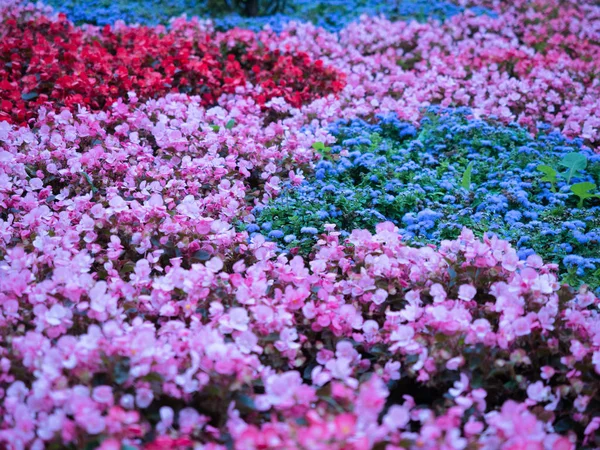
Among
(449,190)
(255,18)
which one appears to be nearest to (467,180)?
(449,190)

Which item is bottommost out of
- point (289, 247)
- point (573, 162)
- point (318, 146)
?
point (289, 247)

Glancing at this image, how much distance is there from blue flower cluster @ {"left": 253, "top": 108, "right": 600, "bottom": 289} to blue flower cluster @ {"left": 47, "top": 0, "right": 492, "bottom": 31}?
2.82 metres

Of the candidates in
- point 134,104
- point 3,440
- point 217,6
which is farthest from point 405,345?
point 217,6

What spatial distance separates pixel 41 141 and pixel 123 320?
149cm

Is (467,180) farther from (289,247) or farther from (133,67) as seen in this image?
(133,67)

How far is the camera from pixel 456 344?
5.85ft

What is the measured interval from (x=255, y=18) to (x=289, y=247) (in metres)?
4.38

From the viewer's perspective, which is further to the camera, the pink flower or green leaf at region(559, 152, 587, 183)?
green leaf at region(559, 152, 587, 183)

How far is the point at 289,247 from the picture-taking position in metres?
2.47

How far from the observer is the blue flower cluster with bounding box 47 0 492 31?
5.87 meters

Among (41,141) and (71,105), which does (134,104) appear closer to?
(71,105)

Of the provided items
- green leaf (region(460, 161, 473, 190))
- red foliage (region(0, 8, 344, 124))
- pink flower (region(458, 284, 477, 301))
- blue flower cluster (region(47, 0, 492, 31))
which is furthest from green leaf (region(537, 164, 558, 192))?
blue flower cluster (region(47, 0, 492, 31))

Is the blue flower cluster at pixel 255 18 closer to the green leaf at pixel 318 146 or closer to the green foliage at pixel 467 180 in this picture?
the green leaf at pixel 318 146

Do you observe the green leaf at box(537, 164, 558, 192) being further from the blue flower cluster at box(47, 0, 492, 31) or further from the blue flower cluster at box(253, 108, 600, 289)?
the blue flower cluster at box(47, 0, 492, 31)
